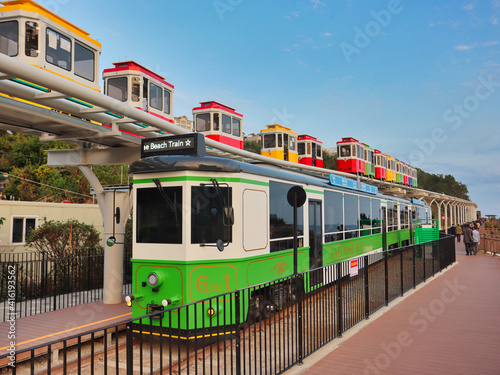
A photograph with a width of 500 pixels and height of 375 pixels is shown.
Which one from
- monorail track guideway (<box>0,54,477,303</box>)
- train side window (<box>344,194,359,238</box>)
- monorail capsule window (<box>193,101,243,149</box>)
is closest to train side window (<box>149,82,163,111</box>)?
monorail track guideway (<box>0,54,477,303</box>)

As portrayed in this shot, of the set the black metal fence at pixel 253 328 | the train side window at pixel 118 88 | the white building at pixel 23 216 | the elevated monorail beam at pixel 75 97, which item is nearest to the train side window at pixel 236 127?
the train side window at pixel 118 88

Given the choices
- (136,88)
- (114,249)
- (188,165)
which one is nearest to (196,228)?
(188,165)

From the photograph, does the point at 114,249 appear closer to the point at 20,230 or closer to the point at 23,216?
the point at 23,216

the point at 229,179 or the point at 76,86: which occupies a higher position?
the point at 76,86

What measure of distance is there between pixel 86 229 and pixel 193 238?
971 centimetres

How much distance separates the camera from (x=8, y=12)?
8.81 meters

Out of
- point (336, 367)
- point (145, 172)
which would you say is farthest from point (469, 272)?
point (145, 172)

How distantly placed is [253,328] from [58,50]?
7150 mm

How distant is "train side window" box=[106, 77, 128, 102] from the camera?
1244 centimetres

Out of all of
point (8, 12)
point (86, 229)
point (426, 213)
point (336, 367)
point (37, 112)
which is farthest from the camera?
point (426, 213)

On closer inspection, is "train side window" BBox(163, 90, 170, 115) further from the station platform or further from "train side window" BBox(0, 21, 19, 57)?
the station platform

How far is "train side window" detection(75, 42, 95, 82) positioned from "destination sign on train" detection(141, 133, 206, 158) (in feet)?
10.6

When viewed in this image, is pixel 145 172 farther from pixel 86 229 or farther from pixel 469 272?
pixel 469 272

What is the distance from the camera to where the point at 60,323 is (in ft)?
26.7
